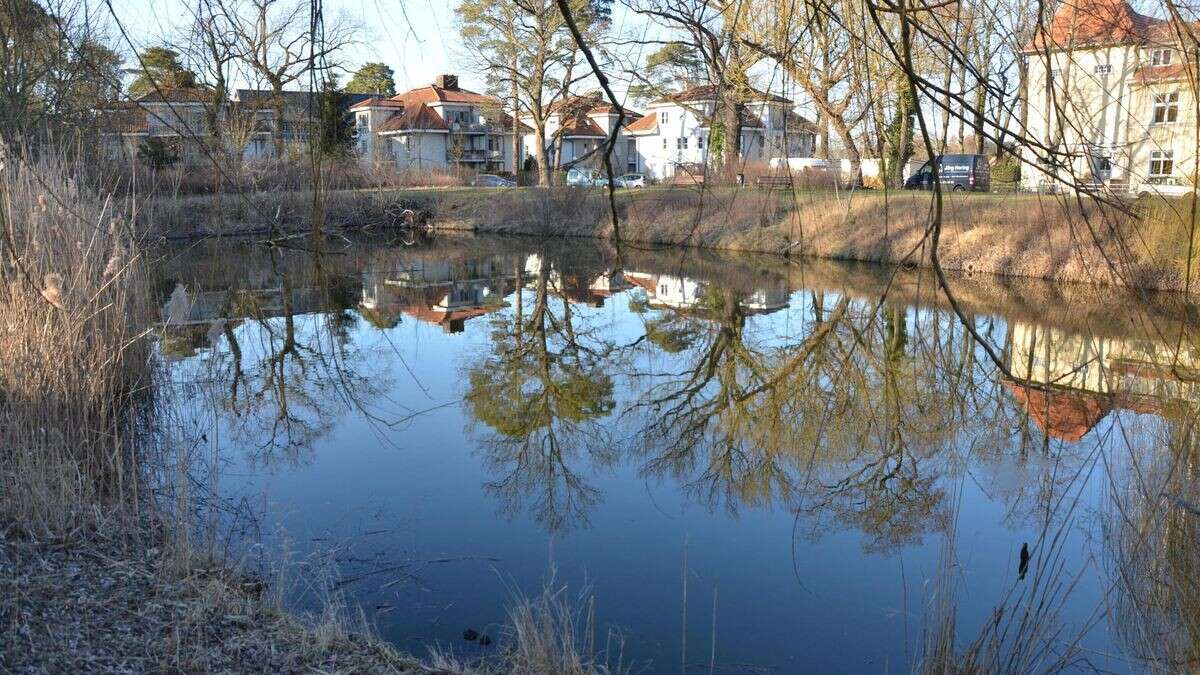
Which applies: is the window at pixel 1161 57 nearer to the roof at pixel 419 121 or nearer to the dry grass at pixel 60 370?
the dry grass at pixel 60 370

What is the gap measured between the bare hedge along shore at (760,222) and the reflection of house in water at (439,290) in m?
1.64

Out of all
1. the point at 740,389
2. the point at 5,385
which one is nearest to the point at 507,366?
the point at 740,389

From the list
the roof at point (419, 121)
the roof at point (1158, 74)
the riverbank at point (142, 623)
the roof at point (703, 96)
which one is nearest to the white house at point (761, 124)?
the roof at point (703, 96)

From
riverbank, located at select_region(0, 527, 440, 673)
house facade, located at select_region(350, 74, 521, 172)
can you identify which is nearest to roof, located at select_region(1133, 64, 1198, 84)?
riverbank, located at select_region(0, 527, 440, 673)

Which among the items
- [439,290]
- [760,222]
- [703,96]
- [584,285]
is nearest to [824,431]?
[703,96]

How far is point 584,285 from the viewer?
52.5 ft

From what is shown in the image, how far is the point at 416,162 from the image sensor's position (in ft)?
118

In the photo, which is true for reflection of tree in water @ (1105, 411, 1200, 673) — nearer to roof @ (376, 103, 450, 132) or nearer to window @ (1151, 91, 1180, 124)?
window @ (1151, 91, 1180, 124)

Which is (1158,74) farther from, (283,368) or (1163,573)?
(283,368)

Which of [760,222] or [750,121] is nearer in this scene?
[750,121]

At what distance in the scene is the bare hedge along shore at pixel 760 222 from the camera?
11133 mm

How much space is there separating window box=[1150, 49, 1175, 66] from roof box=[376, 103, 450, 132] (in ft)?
113

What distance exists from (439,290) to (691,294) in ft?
13.4

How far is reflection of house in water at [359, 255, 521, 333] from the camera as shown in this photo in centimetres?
1361
